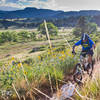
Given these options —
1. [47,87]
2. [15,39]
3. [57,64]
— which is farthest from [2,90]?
[15,39]

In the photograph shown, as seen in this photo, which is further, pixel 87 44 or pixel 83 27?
pixel 83 27

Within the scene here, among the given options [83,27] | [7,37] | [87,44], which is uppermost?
[87,44]

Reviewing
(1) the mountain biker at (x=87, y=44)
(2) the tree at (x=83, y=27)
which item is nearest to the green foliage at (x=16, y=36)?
(2) the tree at (x=83, y=27)

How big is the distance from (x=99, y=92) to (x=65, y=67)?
2819 mm

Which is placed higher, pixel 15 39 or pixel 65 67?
pixel 65 67

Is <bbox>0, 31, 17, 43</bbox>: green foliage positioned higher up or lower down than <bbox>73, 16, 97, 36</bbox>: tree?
lower down

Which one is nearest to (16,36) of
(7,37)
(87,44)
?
Result: (7,37)

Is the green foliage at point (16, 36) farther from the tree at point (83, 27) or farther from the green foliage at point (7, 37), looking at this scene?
the tree at point (83, 27)

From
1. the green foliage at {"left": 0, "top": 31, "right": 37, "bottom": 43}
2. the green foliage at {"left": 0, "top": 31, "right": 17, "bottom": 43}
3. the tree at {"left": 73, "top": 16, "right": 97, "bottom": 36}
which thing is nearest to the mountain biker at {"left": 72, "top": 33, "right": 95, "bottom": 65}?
the tree at {"left": 73, "top": 16, "right": 97, "bottom": 36}

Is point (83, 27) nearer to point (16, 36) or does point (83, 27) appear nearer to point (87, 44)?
point (87, 44)

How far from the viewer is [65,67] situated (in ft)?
14.1

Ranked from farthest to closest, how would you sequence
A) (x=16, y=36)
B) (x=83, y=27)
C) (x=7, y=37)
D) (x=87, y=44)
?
(x=16, y=36) → (x=7, y=37) → (x=83, y=27) → (x=87, y=44)

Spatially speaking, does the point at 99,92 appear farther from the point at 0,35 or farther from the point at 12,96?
the point at 0,35

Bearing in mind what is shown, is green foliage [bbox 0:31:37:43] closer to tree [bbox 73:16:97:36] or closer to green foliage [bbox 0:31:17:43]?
green foliage [bbox 0:31:17:43]
